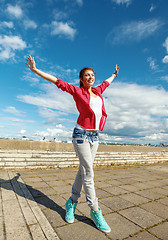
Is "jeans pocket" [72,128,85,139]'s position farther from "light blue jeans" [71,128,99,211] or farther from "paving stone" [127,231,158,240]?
"paving stone" [127,231,158,240]

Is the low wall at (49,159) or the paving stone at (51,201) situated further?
the low wall at (49,159)

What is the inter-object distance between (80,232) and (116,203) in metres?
1.09

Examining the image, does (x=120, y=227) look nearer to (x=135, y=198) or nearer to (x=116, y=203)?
(x=116, y=203)

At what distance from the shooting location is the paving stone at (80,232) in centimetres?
176

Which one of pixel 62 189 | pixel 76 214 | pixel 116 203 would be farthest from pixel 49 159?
pixel 76 214

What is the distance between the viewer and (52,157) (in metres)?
5.46

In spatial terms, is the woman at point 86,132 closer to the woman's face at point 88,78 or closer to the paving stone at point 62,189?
the woman's face at point 88,78

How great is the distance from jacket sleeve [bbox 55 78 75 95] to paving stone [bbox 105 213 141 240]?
1.79 meters

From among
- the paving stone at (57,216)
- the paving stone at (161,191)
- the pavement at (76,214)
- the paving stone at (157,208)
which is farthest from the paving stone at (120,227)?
the paving stone at (161,191)

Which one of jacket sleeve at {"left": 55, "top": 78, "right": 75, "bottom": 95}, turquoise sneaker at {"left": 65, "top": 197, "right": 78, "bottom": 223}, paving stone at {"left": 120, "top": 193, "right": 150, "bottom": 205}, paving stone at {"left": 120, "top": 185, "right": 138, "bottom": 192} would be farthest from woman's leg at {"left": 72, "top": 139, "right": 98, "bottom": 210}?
paving stone at {"left": 120, "top": 185, "right": 138, "bottom": 192}

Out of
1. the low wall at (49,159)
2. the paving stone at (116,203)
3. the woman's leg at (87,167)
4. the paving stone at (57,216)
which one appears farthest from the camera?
the low wall at (49,159)

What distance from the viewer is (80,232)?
1851 millimetres

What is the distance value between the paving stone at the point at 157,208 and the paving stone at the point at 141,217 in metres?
0.13

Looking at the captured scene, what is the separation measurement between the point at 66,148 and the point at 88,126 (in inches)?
159
